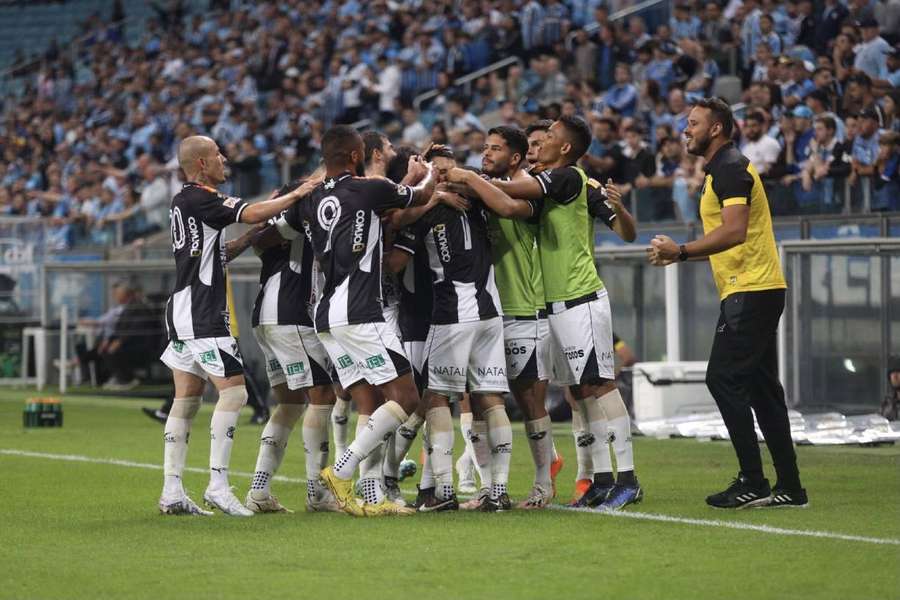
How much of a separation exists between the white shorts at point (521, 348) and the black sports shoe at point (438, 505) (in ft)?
2.68

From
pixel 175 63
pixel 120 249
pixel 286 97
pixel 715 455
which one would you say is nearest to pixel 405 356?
pixel 715 455

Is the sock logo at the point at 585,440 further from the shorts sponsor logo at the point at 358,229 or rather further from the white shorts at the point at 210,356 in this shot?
the white shorts at the point at 210,356

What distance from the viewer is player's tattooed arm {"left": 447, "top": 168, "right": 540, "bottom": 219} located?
812 cm

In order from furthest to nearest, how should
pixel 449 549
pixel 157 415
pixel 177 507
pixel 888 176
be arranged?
pixel 157 415, pixel 888 176, pixel 177 507, pixel 449 549

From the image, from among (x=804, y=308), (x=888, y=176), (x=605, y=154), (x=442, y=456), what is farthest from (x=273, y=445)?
(x=605, y=154)

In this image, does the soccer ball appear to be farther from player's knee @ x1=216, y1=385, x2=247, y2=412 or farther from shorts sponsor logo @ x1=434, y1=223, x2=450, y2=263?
shorts sponsor logo @ x1=434, y1=223, x2=450, y2=263

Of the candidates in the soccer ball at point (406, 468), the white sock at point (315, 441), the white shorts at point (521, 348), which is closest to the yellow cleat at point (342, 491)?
the white sock at point (315, 441)

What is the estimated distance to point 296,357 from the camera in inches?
336

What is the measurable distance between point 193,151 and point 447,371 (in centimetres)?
187

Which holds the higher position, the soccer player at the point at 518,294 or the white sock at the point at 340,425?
the soccer player at the point at 518,294

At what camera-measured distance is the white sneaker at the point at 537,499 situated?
8531mm

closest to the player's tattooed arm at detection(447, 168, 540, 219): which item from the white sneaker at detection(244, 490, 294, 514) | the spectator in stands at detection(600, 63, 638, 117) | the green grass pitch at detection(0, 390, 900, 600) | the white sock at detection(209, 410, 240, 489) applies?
the green grass pitch at detection(0, 390, 900, 600)

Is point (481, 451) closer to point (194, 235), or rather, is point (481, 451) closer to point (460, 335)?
point (460, 335)

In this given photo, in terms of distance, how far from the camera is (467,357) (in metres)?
8.33
